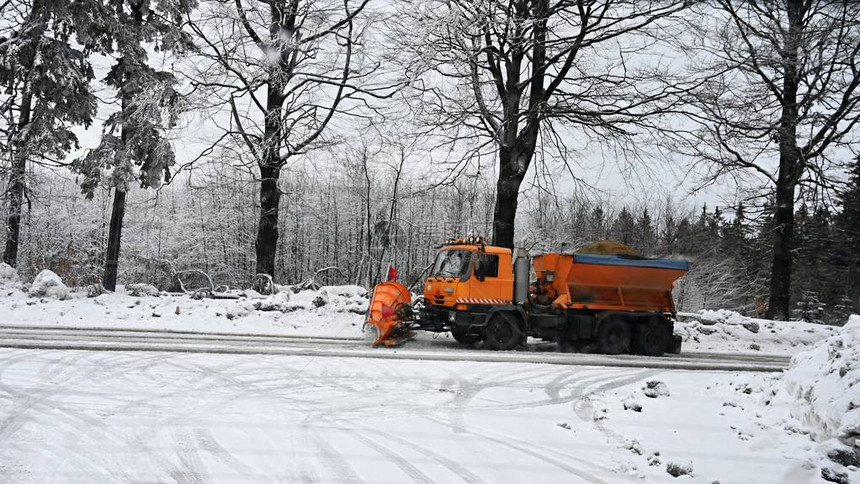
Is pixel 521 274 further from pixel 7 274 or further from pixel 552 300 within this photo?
pixel 7 274

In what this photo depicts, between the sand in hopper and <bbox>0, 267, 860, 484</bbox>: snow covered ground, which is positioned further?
the sand in hopper

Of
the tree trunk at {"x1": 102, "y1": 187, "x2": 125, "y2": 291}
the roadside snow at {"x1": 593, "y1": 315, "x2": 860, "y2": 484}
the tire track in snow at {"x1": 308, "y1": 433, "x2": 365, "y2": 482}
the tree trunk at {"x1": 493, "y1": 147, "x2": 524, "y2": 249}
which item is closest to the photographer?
the tire track in snow at {"x1": 308, "y1": 433, "x2": 365, "y2": 482}

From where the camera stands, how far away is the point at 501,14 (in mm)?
14578

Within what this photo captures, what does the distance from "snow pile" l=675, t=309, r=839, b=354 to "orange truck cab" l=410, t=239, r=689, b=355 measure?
2.44 metres

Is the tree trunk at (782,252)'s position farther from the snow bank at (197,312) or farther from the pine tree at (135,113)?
the pine tree at (135,113)

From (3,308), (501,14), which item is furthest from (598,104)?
(3,308)

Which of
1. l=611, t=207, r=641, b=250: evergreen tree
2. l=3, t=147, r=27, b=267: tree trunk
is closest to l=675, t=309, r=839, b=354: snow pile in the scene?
l=3, t=147, r=27, b=267: tree trunk

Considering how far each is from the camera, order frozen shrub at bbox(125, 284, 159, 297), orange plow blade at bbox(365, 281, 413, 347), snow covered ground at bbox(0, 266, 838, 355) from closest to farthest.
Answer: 1. orange plow blade at bbox(365, 281, 413, 347)
2. snow covered ground at bbox(0, 266, 838, 355)
3. frozen shrub at bbox(125, 284, 159, 297)

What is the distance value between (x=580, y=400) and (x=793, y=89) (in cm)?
1731

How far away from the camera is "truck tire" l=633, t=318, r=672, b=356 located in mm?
14039

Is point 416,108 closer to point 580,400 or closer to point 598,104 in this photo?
point 598,104

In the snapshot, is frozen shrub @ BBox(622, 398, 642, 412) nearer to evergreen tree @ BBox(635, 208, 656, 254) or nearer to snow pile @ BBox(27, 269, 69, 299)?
snow pile @ BBox(27, 269, 69, 299)

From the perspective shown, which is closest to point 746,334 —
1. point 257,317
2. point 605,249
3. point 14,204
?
point 605,249

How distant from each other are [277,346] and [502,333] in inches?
200
